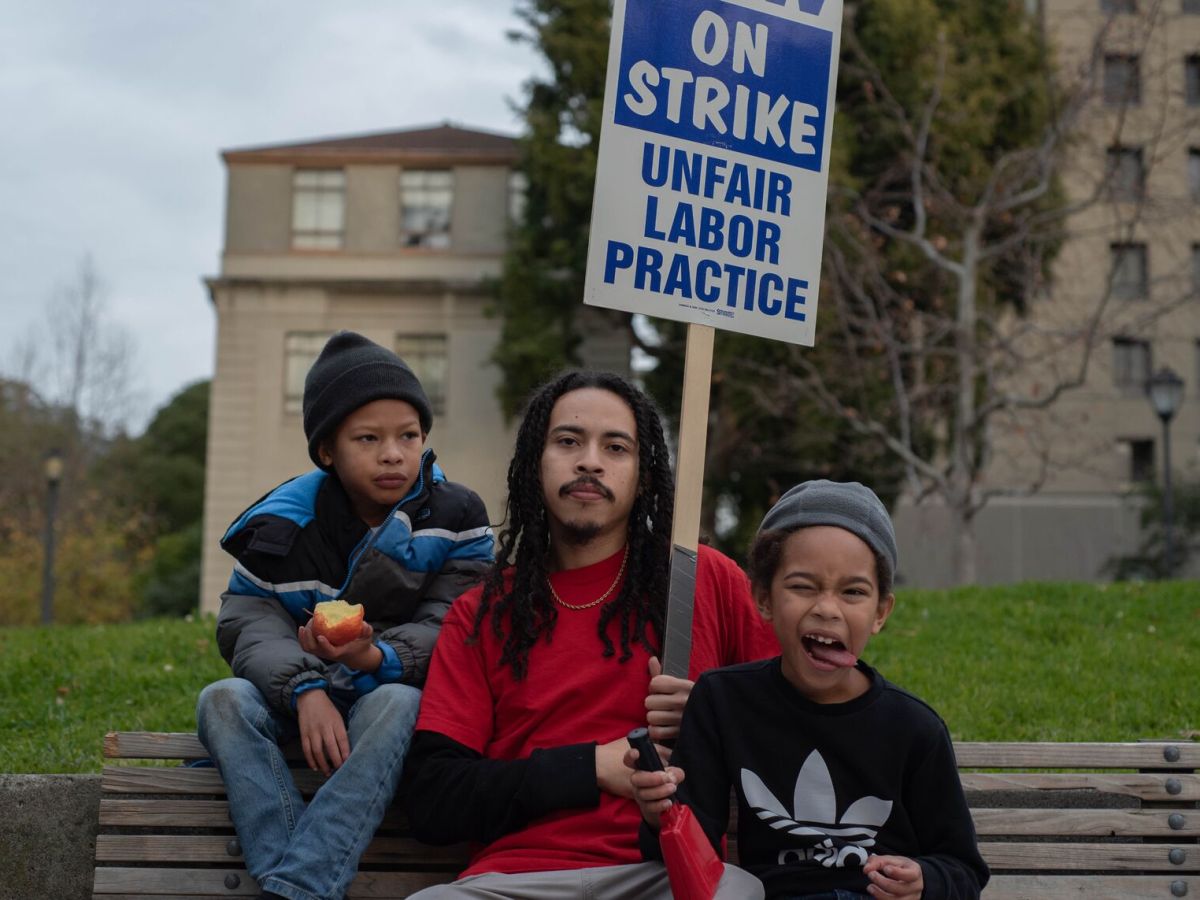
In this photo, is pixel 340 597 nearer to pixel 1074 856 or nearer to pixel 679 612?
pixel 679 612

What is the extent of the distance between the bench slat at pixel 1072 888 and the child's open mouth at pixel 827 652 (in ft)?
3.29

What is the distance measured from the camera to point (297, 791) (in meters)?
3.47

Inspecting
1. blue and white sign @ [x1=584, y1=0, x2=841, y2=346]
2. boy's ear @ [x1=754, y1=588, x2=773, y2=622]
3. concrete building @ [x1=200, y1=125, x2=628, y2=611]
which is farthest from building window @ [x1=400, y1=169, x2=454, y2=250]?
boy's ear @ [x1=754, y1=588, x2=773, y2=622]

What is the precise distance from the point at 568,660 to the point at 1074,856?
1480 millimetres

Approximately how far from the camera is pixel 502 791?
126 inches

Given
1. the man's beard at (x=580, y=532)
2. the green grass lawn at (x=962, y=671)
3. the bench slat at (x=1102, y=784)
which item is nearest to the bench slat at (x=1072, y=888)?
the bench slat at (x=1102, y=784)

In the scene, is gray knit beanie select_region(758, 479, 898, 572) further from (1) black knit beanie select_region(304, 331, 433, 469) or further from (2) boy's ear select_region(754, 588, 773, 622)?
(1) black knit beanie select_region(304, 331, 433, 469)

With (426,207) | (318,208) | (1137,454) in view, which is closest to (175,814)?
(426,207)

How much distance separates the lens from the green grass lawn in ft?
21.3

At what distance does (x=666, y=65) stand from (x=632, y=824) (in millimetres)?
1961

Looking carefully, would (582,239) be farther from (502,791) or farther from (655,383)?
(502,791)

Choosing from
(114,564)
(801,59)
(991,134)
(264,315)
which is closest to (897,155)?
(991,134)

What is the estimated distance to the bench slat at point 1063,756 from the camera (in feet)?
11.7

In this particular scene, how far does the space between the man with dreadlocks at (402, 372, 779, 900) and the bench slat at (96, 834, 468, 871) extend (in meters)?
0.29
